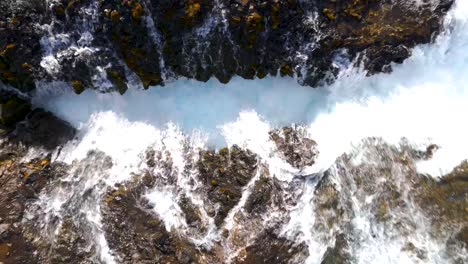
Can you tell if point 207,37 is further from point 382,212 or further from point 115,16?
point 382,212

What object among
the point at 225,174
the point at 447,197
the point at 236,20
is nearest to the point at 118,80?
the point at 236,20

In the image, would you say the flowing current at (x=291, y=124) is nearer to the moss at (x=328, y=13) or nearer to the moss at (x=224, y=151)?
the moss at (x=224, y=151)

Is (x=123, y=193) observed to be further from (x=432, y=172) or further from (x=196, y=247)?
(x=432, y=172)

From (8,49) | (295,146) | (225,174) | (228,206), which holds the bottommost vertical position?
(228,206)

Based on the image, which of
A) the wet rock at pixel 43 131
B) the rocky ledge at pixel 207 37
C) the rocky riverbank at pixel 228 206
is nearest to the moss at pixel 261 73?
the rocky ledge at pixel 207 37

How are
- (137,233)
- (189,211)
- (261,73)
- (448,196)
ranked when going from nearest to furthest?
(448,196) → (137,233) → (189,211) → (261,73)

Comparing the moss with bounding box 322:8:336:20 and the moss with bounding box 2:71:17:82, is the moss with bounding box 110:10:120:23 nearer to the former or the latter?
the moss with bounding box 2:71:17:82

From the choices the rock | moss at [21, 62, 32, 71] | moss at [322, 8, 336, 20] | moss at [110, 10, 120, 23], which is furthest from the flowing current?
moss at [110, 10, 120, 23]
